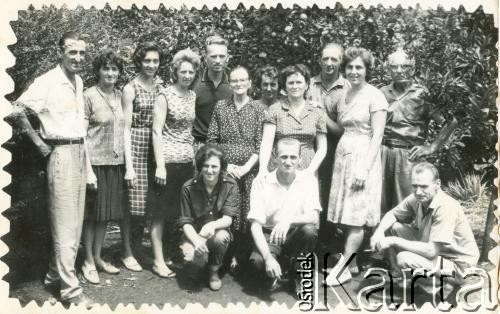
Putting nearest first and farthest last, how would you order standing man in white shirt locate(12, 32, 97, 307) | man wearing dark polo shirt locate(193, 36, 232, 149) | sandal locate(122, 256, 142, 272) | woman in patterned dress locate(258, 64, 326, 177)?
standing man in white shirt locate(12, 32, 97, 307), woman in patterned dress locate(258, 64, 326, 177), man wearing dark polo shirt locate(193, 36, 232, 149), sandal locate(122, 256, 142, 272)

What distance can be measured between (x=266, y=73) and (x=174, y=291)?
1.82 metres

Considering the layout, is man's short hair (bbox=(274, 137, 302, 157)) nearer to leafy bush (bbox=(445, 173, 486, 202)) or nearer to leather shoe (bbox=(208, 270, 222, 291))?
leather shoe (bbox=(208, 270, 222, 291))

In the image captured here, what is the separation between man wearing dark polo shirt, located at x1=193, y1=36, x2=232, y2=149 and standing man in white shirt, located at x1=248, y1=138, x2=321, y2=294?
1.88 feet

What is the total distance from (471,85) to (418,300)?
5.68 feet

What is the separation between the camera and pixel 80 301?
4.42m

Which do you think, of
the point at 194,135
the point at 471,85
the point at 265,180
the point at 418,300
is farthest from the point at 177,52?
the point at 418,300

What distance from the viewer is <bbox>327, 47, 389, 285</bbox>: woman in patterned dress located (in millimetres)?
4363

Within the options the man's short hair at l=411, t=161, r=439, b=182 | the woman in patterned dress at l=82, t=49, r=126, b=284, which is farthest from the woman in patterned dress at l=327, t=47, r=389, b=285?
the woman in patterned dress at l=82, t=49, r=126, b=284

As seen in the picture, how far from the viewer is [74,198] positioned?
433 cm

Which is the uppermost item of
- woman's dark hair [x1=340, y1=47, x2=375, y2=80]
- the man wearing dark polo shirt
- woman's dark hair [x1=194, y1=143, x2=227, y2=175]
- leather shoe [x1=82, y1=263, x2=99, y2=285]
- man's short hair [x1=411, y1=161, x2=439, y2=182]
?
woman's dark hair [x1=340, y1=47, x2=375, y2=80]

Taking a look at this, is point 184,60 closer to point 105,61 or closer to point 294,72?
point 105,61

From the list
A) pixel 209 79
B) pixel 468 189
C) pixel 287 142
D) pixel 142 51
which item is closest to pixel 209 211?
pixel 287 142

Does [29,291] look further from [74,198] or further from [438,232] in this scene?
[438,232]

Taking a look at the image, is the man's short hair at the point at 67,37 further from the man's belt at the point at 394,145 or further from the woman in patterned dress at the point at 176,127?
the man's belt at the point at 394,145
